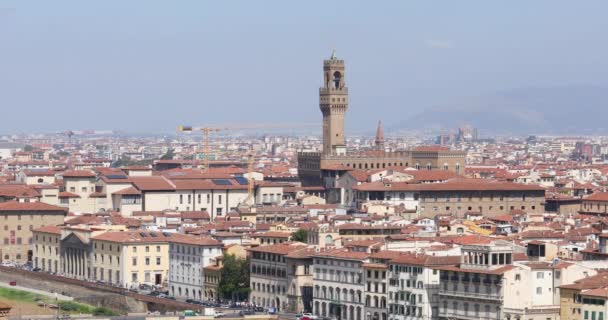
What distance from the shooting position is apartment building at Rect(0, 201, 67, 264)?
93.5 meters

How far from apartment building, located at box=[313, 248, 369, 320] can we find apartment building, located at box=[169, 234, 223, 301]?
27.4ft

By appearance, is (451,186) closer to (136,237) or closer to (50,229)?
(50,229)

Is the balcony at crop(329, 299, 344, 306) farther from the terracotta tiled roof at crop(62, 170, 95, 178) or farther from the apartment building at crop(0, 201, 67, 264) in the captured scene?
the terracotta tiled roof at crop(62, 170, 95, 178)

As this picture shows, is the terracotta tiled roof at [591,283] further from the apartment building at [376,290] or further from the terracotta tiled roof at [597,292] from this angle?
the apartment building at [376,290]

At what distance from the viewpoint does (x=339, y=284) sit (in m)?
65.6

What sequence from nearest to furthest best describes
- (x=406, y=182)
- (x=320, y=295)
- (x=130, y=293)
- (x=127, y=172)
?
(x=320, y=295)
(x=130, y=293)
(x=406, y=182)
(x=127, y=172)

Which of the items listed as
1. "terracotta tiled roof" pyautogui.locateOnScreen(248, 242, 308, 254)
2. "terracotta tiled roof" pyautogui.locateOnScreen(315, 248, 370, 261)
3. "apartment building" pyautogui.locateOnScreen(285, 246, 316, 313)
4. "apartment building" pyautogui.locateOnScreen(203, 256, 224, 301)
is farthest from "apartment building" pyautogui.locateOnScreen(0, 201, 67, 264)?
"terracotta tiled roof" pyautogui.locateOnScreen(315, 248, 370, 261)

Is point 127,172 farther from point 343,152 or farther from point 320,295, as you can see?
point 320,295

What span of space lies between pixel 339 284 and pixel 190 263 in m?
11.7

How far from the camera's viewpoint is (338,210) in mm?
92750

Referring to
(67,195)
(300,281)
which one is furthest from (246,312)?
(67,195)

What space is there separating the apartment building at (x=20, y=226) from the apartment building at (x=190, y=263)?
1710cm

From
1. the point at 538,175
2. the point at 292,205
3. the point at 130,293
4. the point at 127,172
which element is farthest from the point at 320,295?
the point at 538,175

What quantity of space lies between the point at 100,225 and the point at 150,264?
690cm
